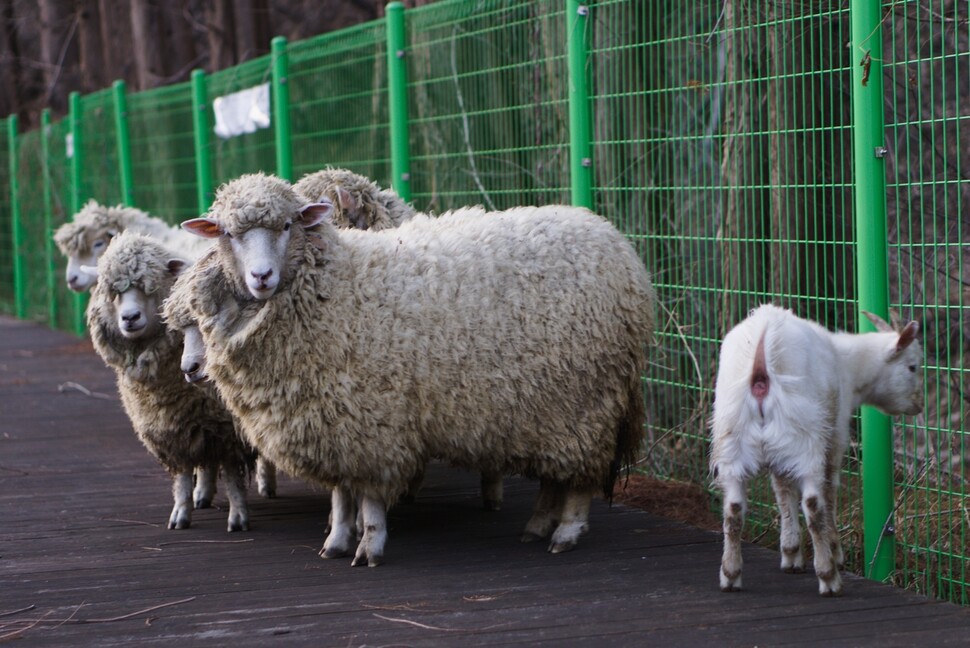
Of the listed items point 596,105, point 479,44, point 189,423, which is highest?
point 479,44

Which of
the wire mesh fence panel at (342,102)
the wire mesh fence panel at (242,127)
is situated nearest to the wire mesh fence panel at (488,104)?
the wire mesh fence panel at (342,102)

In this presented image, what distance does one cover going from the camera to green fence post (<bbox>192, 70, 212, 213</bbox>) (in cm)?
1184

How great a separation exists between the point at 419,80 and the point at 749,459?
179 inches

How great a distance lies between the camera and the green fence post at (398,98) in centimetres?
813

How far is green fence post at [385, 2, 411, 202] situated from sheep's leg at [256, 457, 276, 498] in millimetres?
2358

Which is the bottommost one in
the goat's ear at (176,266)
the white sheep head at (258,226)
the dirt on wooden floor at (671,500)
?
the dirt on wooden floor at (671,500)

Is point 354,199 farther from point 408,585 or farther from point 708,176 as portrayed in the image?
point 408,585

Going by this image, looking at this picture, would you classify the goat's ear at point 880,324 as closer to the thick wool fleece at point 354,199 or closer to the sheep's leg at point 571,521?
the sheep's leg at point 571,521

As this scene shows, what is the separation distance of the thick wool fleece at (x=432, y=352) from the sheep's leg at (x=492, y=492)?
29.8 inches

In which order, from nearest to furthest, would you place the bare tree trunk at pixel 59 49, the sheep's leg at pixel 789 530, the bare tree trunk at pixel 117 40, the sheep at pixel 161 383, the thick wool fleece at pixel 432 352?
the sheep's leg at pixel 789 530, the thick wool fleece at pixel 432 352, the sheep at pixel 161 383, the bare tree trunk at pixel 117 40, the bare tree trunk at pixel 59 49

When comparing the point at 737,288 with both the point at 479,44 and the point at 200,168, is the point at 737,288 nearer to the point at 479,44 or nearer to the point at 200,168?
the point at 479,44

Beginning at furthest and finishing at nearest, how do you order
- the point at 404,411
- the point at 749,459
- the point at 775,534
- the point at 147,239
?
the point at 147,239, the point at 775,534, the point at 404,411, the point at 749,459

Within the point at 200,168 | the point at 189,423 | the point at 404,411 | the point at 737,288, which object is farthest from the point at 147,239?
the point at 200,168

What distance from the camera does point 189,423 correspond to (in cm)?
590
